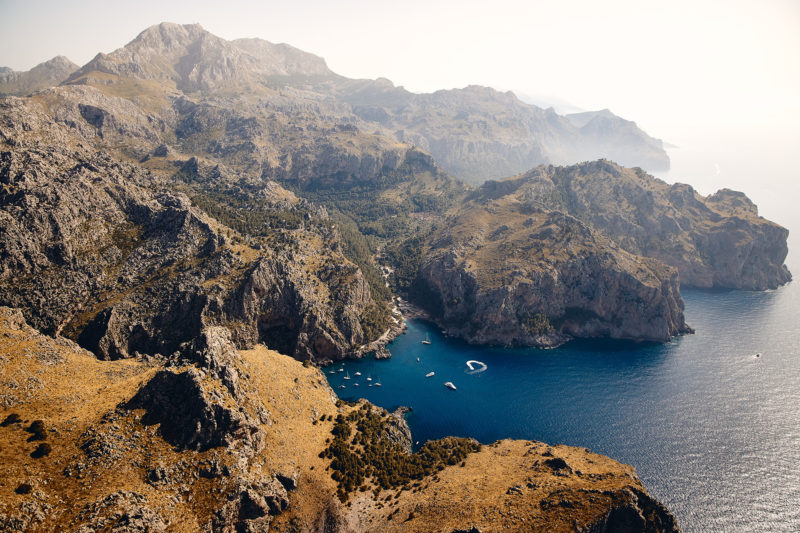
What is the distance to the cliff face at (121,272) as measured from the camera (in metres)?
159

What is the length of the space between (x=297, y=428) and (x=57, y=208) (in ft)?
477

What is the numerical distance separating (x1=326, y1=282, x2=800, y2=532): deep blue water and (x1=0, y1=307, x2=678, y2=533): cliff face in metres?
26.5

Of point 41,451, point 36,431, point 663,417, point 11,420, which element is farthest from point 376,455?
point 663,417

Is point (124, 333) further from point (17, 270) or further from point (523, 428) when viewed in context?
point (523, 428)

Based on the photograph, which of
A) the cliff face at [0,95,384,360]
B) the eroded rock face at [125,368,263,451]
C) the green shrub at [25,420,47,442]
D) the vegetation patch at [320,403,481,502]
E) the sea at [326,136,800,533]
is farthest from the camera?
the cliff face at [0,95,384,360]

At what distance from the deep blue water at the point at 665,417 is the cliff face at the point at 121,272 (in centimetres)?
4781

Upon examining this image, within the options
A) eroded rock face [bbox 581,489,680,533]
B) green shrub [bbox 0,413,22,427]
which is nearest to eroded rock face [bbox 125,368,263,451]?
green shrub [bbox 0,413,22,427]

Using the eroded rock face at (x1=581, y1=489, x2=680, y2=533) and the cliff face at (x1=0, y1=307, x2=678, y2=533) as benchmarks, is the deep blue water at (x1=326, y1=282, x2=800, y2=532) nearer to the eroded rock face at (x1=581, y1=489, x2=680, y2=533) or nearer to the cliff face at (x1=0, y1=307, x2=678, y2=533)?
the cliff face at (x1=0, y1=307, x2=678, y2=533)

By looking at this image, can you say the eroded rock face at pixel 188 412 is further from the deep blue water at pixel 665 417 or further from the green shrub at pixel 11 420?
the deep blue water at pixel 665 417

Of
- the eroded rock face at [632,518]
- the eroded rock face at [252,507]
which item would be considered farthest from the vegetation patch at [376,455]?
the eroded rock face at [632,518]

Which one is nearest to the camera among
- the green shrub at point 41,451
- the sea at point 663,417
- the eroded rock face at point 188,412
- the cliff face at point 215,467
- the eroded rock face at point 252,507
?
the cliff face at point 215,467

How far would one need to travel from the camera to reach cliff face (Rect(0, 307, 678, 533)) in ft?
268

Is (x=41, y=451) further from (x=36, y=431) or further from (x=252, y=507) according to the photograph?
(x=252, y=507)


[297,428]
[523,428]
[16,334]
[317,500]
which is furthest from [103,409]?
[523,428]
